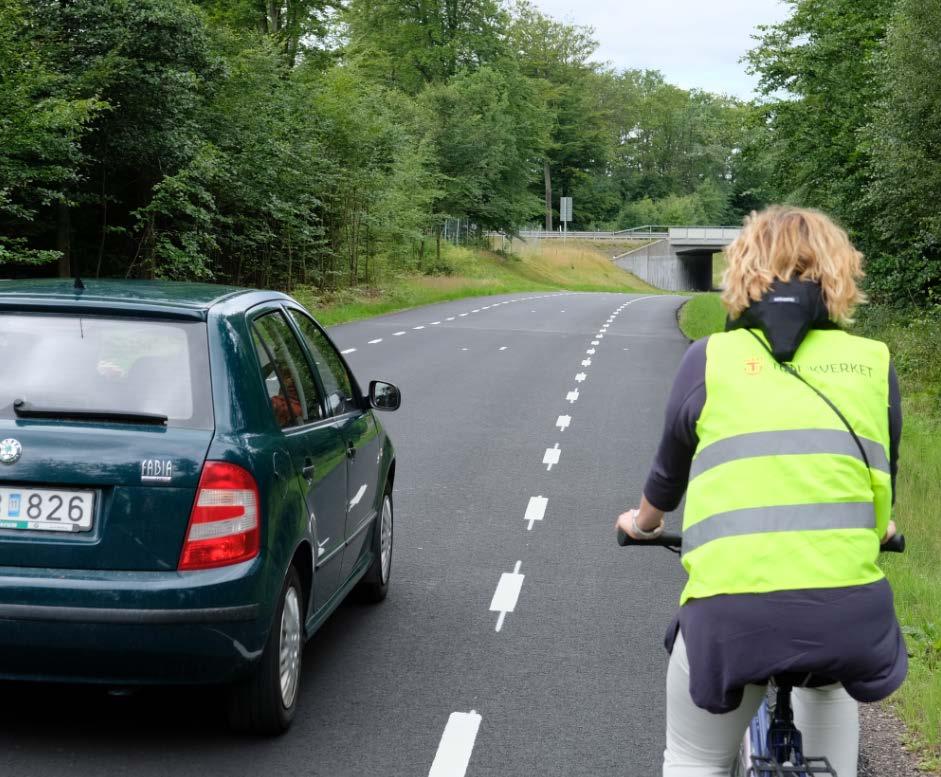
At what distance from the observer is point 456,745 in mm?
4648

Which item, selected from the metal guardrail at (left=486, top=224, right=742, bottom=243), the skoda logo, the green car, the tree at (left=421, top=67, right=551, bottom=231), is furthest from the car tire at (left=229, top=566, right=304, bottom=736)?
the metal guardrail at (left=486, top=224, right=742, bottom=243)

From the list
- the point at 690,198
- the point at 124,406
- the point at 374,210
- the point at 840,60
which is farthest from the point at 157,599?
the point at 690,198

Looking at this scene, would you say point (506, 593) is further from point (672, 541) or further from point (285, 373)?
point (672, 541)

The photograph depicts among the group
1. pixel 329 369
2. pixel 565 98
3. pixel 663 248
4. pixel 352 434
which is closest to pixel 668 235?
pixel 663 248

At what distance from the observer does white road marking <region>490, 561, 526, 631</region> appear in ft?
21.4

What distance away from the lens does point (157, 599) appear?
164 inches

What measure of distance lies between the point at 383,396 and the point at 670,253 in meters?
93.3

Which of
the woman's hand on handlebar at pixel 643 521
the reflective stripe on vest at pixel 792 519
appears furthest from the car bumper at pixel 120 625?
the reflective stripe on vest at pixel 792 519

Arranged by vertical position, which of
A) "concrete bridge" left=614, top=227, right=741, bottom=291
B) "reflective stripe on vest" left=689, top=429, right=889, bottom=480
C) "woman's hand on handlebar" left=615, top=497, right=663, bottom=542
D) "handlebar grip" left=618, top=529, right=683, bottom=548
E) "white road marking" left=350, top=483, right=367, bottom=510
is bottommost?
"concrete bridge" left=614, top=227, right=741, bottom=291

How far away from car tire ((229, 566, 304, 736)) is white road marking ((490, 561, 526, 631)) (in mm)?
1627

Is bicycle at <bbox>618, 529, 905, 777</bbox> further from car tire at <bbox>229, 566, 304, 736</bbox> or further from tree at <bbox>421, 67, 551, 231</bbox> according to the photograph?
tree at <bbox>421, 67, 551, 231</bbox>

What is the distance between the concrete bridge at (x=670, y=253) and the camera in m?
95.0

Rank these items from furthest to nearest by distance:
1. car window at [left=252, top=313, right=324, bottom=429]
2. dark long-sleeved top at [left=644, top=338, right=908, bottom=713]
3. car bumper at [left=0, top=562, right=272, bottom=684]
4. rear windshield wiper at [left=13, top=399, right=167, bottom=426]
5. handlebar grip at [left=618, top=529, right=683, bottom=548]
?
car window at [left=252, top=313, right=324, bottom=429] → rear windshield wiper at [left=13, top=399, right=167, bottom=426] → car bumper at [left=0, top=562, right=272, bottom=684] → handlebar grip at [left=618, top=529, right=683, bottom=548] → dark long-sleeved top at [left=644, top=338, right=908, bottom=713]

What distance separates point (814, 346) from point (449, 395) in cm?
1343
